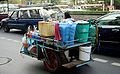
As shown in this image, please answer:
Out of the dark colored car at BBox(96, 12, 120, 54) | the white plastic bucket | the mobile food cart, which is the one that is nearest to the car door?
the dark colored car at BBox(96, 12, 120, 54)

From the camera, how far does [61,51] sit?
618cm

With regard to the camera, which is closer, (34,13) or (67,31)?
(67,31)

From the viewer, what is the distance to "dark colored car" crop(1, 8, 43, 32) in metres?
14.3

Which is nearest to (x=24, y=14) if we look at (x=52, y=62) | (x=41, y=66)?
(x=41, y=66)

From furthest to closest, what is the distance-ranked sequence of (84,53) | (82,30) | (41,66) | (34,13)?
(34,13)
(41,66)
(82,30)
(84,53)

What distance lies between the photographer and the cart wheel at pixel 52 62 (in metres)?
6.46

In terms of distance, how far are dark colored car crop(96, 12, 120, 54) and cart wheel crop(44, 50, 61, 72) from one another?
2.57 metres

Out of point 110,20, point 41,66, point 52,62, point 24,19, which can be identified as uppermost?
point 110,20

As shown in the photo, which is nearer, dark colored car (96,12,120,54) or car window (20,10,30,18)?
dark colored car (96,12,120,54)

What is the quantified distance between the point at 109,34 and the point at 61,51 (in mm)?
2853

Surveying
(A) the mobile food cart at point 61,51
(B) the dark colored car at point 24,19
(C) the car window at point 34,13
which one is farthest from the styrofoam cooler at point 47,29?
(C) the car window at point 34,13

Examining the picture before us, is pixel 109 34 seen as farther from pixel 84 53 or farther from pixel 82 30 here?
pixel 84 53

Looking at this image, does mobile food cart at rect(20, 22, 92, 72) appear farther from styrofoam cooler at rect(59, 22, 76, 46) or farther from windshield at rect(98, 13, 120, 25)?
windshield at rect(98, 13, 120, 25)

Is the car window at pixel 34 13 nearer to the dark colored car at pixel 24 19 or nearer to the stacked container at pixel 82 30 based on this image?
the dark colored car at pixel 24 19
